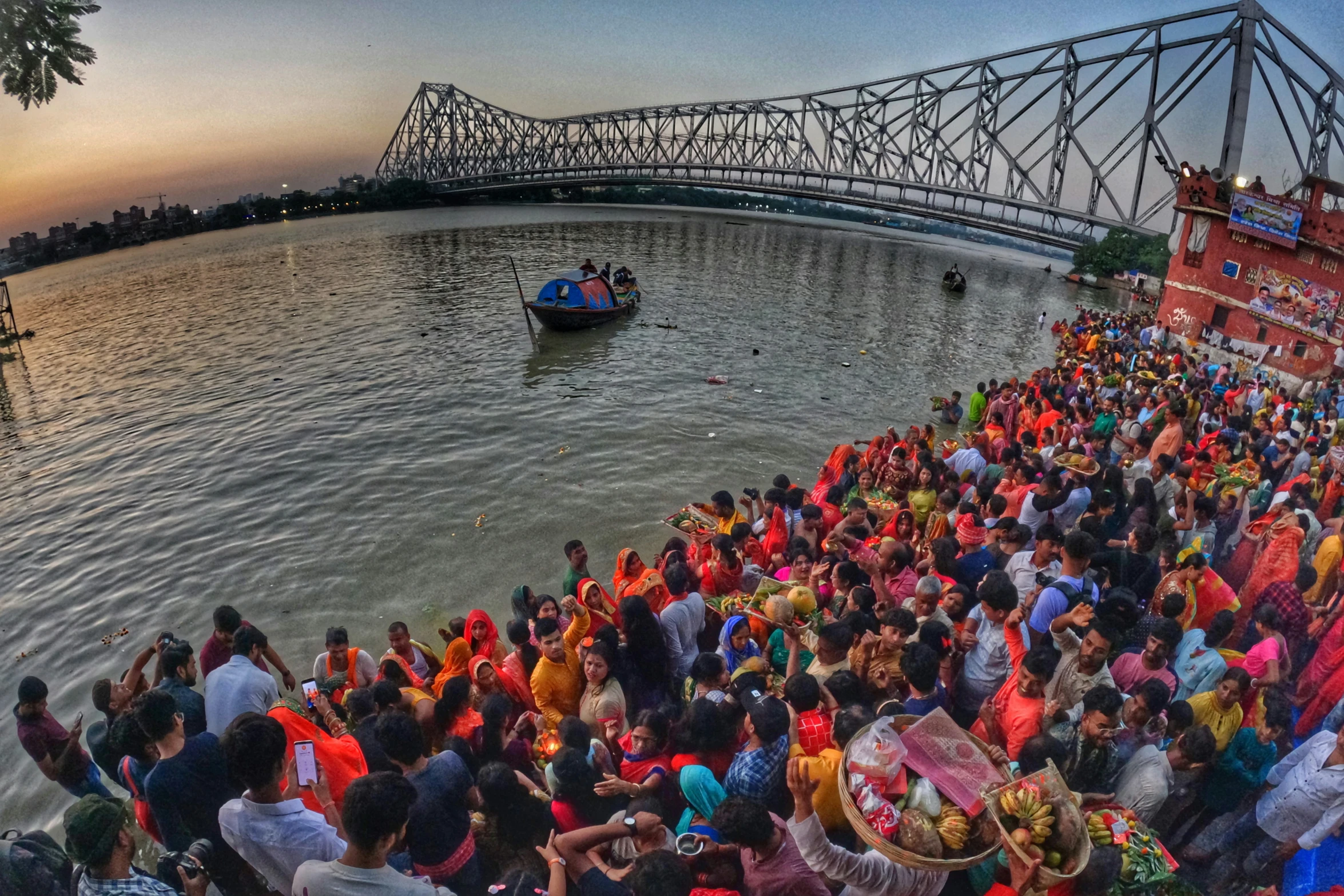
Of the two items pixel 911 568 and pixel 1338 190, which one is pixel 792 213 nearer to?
pixel 1338 190

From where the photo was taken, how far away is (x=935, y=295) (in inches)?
1437

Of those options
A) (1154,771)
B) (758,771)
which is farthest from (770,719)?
(1154,771)

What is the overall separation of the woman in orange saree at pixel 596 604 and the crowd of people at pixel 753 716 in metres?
0.03

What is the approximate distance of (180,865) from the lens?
296 cm

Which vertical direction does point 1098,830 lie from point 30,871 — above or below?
below

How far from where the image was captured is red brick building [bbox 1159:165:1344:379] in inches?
643

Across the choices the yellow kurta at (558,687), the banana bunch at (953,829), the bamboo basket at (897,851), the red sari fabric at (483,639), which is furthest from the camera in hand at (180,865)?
the banana bunch at (953,829)

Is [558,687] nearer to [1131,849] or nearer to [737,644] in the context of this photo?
[737,644]

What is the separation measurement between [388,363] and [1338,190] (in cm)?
2673

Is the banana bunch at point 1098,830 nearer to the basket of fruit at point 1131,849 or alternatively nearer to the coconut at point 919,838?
the basket of fruit at point 1131,849

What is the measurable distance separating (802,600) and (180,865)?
387 centimetres

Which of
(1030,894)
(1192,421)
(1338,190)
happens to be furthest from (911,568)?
(1338,190)

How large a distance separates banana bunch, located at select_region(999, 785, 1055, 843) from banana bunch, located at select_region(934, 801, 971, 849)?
180mm

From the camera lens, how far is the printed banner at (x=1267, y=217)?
1719cm
